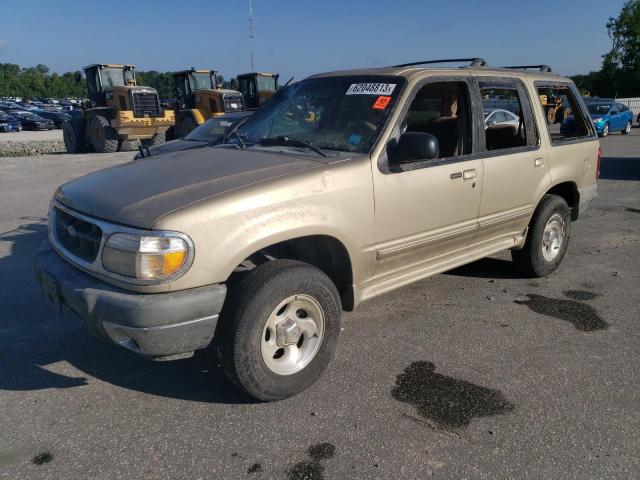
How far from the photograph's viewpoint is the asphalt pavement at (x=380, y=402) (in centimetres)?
257

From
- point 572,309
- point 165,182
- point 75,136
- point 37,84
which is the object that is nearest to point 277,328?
point 165,182

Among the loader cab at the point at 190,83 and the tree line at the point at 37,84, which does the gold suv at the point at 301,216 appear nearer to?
the loader cab at the point at 190,83

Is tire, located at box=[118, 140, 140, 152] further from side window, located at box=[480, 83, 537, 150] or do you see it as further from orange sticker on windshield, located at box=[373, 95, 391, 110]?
orange sticker on windshield, located at box=[373, 95, 391, 110]

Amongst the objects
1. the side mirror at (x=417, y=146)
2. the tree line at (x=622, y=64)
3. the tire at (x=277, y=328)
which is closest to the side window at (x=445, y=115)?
the side mirror at (x=417, y=146)

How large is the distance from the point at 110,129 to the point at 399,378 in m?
17.4

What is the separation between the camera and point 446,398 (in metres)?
3.11

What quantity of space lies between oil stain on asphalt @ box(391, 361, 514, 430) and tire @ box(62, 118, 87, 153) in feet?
62.6

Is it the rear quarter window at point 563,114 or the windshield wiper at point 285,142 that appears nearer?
the windshield wiper at point 285,142

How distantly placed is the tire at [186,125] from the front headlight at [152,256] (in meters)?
17.1

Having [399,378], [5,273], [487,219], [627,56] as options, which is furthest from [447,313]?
[627,56]

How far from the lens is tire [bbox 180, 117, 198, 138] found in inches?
751

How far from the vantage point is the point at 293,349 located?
10.4ft

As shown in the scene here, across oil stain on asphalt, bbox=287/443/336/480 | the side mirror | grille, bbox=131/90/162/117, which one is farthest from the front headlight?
grille, bbox=131/90/162/117

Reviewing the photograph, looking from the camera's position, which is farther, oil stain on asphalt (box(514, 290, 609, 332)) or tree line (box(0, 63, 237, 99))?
tree line (box(0, 63, 237, 99))
